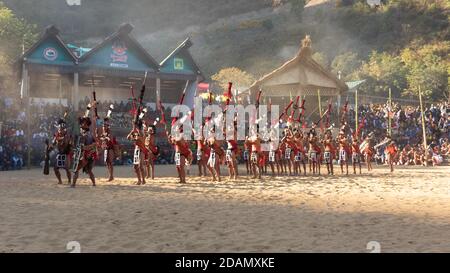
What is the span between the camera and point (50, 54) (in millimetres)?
33688

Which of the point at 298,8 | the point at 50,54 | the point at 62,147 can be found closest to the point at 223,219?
the point at 62,147

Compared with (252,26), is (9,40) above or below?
below

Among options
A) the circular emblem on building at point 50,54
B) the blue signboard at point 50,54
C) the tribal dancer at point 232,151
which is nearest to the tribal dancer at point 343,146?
the tribal dancer at point 232,151

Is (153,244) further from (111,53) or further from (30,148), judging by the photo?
(111,53)

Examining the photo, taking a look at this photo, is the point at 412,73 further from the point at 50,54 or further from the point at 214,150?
the point at 214,150

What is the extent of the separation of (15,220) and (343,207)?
23.0 feet

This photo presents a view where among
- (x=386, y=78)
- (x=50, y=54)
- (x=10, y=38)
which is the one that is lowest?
(x=50, y=54)

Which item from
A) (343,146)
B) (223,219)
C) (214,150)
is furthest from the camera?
(343,146)

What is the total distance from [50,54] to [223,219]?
2826cm

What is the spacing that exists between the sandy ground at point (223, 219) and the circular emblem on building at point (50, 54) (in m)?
20.4

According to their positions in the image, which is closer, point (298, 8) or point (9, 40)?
point (9, 40)

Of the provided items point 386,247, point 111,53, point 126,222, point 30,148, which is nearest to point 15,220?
point 126,222

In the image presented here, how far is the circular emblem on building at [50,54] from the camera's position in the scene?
33.6 metres
